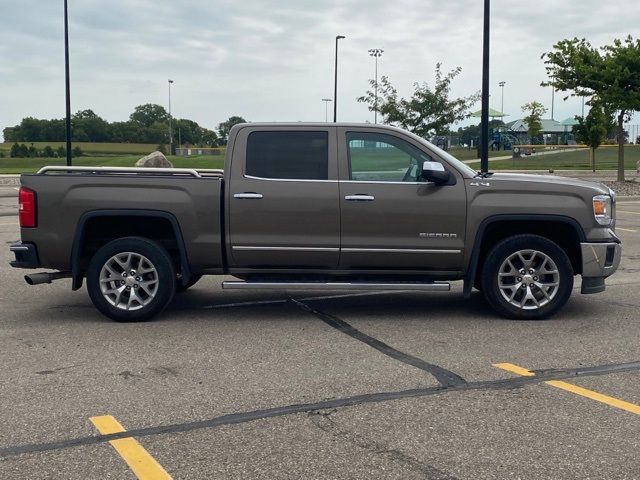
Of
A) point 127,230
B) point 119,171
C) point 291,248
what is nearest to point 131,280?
point 127,230

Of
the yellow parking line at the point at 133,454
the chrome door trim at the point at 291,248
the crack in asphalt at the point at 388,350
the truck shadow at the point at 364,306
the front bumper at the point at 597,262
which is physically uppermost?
the chrome door trim at the point at 291,248

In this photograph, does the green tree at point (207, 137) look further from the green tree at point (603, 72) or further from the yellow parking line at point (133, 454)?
the yellow parking line at point (133, 454)

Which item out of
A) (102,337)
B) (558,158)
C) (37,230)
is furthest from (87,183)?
(558,158)

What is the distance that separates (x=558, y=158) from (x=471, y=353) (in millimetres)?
57523

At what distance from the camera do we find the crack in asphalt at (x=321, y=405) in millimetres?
4125

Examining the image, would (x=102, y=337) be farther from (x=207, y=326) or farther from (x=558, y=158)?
(x=558, y=158)

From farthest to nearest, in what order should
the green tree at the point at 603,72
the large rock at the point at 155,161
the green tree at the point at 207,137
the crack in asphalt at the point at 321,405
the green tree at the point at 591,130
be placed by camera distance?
the green tree at the point at 207,137, the green tree at the point at 591,130, the large rock at the point at 155,161, the green tree at the point at 603,72, the crack in asphalt at the point at 321,405

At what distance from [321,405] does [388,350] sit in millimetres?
1506

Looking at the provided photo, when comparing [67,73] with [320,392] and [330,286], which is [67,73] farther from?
[320,392]

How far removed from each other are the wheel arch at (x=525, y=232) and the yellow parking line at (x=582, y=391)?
5.49ft

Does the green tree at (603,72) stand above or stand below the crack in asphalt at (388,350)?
above

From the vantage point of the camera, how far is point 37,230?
710 centimetres

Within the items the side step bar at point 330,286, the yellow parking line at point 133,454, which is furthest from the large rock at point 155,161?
the yellow parking line at point 133,454

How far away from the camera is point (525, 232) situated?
7477 millimetres
